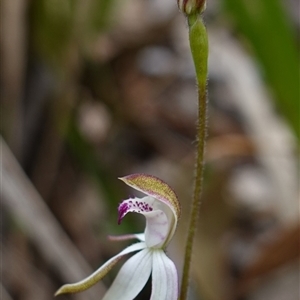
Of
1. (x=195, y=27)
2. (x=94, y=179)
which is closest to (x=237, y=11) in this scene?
(x=94, y=179)

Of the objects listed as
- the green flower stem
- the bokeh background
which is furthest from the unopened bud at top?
the bokeh background

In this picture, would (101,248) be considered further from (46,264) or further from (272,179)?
(272,179)

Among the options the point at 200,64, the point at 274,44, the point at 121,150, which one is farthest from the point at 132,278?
the point at 121,150

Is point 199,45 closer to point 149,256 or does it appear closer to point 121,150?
point 149,256

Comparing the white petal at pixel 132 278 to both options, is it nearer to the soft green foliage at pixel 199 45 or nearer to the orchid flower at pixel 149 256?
the orchid flower at pixel 149 256

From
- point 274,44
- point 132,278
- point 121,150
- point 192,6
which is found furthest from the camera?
point 121,150

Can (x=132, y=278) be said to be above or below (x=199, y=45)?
below
